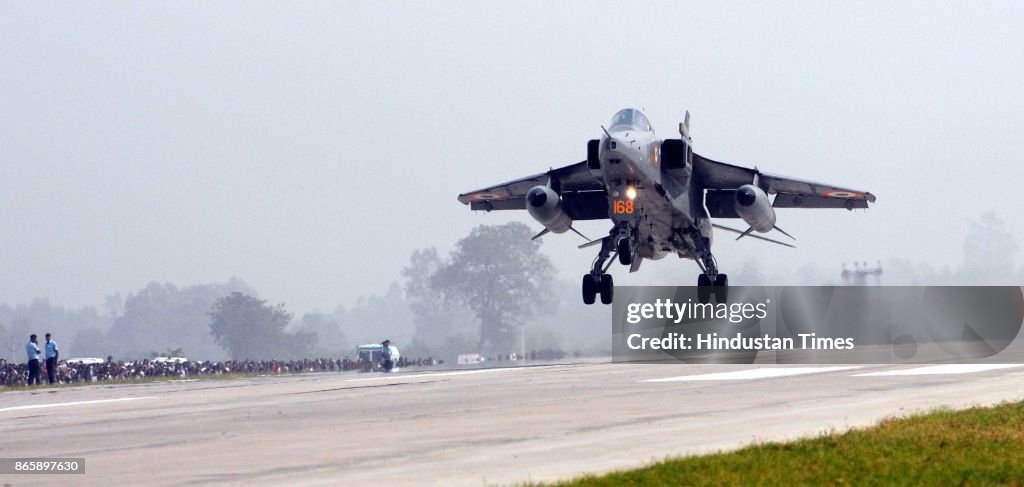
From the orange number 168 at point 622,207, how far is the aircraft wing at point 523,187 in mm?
3171

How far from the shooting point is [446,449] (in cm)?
1325

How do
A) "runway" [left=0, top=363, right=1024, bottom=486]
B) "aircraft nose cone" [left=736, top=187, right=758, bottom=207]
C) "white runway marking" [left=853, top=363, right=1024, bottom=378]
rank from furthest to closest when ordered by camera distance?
"aircraft nose cone" [left=736, top=187, right=758, bottom=207], "white runway marking" [left=853, top=363, right=1024, bottom=378], "runway" [left=0, top=363, right=1024, bottom=486]

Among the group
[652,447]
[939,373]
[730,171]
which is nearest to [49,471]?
[652,447]

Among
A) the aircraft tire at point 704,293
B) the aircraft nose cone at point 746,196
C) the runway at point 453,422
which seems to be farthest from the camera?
the aircraft tire at point 704,293

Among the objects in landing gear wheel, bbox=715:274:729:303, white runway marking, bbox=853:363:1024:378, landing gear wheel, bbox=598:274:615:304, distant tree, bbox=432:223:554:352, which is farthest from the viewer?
distant tree, bbox=432:223:554:352

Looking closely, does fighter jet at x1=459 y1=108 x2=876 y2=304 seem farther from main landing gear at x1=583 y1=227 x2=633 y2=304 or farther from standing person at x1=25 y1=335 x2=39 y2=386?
standing person at x1=25 y1=335 x2=39 y2=386

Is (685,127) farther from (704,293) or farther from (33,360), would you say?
(33,360)

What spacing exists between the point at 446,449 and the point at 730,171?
82.5 feet

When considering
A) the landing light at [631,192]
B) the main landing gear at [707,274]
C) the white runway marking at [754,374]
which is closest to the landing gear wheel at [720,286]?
the main landing gear at [707,274]

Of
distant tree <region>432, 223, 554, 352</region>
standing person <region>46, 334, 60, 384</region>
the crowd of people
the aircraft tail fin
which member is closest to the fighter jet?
the aircraft tail fin

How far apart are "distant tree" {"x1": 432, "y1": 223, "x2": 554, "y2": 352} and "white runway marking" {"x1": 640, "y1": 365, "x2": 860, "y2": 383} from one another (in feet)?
324

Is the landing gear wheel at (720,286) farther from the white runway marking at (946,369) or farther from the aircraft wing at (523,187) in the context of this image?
the white runway marking at (946,369)

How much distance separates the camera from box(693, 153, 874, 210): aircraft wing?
36.9 m

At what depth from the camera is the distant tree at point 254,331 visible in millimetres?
134250
